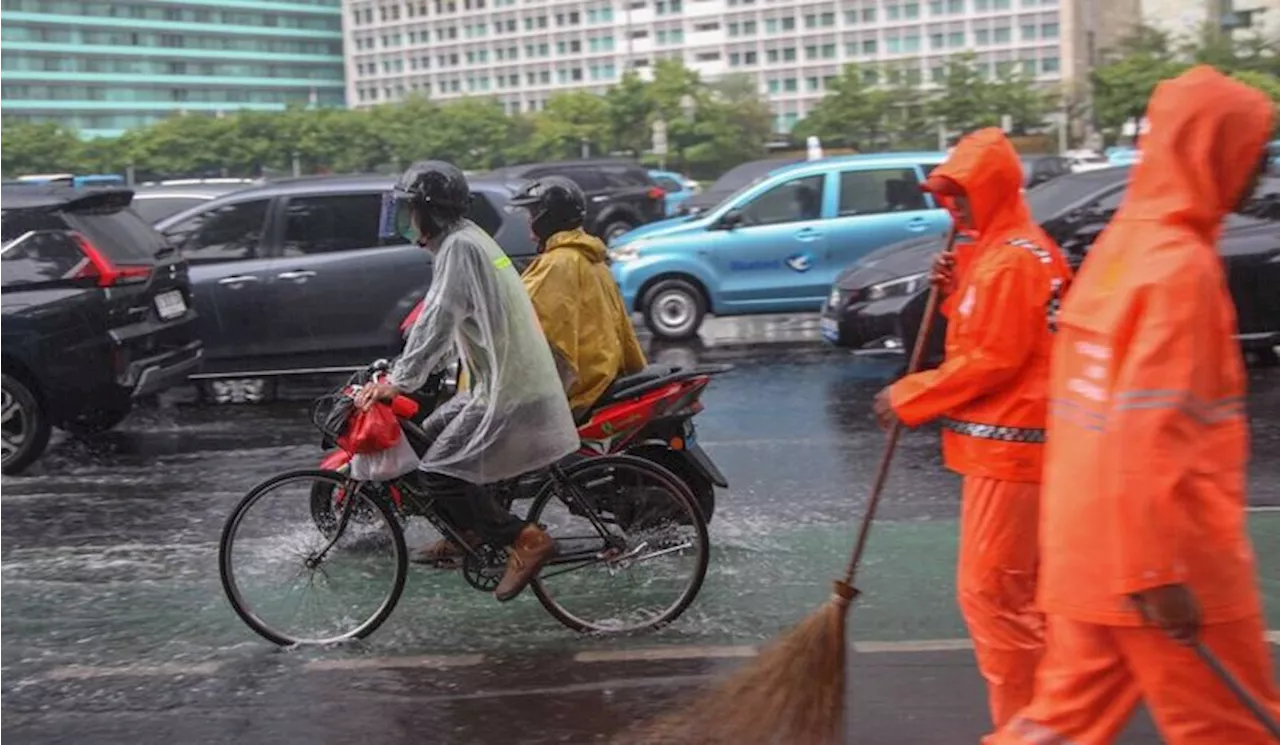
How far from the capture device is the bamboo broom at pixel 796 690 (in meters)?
3.86

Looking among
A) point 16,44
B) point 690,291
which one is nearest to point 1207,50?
point 690,291

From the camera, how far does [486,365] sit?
5.29 metres

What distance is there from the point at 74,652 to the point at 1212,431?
4.34 meters

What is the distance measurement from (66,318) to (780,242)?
7018 millimetres

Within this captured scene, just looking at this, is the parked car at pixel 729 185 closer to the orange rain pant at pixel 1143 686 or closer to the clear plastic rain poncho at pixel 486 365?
the clear plastic rain poncho at pixel 486 365

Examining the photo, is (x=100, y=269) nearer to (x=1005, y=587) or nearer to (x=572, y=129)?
(x=1005, y=587)

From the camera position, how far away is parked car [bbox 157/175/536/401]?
10836 millimetres

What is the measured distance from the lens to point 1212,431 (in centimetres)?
281

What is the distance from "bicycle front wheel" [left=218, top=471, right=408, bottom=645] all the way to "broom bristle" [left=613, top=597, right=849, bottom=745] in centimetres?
182

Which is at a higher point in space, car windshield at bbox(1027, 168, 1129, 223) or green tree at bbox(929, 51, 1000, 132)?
green tree at bbox(929, 51, 1000, 132)

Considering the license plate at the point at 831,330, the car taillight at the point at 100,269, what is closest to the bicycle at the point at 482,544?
the car taillight at the point at 100,269

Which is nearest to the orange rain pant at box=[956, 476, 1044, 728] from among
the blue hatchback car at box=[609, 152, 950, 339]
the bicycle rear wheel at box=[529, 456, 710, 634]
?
the bicycle rear wheel at box=[529, 456, 710, 634]

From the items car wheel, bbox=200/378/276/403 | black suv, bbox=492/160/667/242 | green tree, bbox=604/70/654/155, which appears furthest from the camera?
green tree, bbox=604/70/654/155

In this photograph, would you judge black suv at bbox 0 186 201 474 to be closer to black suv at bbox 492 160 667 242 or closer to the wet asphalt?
the wet asphalt
